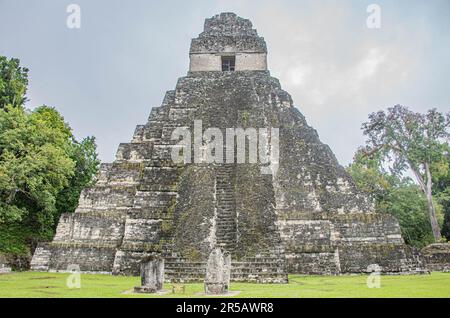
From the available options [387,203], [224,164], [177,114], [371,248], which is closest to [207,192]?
[224,164]

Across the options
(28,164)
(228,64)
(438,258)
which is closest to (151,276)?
(28,164)

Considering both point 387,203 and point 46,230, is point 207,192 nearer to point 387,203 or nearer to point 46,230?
point 46,230

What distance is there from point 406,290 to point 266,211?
511 cm

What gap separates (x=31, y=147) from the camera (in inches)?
656

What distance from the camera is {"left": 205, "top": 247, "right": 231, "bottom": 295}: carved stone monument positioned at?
855 centimetres

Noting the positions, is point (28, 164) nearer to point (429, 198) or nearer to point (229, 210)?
point (229, 210)

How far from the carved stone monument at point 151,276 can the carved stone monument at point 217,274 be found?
1017 millimetres

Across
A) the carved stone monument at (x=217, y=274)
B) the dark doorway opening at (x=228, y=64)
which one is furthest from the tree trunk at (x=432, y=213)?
the carved stone monument at (x=217, y=274)

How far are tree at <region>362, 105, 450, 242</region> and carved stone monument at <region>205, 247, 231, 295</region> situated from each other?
16467 mm

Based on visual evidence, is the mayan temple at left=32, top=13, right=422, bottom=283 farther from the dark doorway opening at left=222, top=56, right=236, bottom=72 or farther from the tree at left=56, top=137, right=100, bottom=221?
the tree at left=56, top=137, right=100, bottom=221

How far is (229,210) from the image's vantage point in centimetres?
1330

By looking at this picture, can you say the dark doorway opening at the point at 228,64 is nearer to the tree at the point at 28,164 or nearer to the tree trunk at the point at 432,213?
the tree at the point at 28,164

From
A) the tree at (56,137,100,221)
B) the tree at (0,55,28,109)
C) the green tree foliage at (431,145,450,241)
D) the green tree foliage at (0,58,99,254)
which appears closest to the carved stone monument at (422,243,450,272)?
the green tree foliage at (431,145,450,241)

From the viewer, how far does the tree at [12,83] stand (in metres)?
20.6
